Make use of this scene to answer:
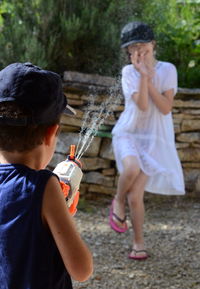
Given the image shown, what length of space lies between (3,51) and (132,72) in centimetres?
153

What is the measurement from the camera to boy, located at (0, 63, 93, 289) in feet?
4.54

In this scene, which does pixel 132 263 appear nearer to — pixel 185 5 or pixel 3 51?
pixel 3 51

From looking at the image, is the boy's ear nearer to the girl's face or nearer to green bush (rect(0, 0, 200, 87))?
the girl's face

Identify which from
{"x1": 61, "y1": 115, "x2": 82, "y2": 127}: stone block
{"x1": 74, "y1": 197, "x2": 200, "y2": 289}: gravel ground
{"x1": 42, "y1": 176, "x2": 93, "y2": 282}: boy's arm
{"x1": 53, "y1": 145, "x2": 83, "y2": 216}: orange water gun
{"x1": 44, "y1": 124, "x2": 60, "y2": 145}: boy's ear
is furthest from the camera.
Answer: {"x1": 61, "y1": 115, "x2": 82, "y2": 127}: stone block

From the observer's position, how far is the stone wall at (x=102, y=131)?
4.63 metres

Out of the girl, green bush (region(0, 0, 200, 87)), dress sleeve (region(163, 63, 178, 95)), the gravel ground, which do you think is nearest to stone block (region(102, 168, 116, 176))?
the gravel ground

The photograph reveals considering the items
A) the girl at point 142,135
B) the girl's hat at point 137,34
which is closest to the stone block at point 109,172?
the girl at point 142,135

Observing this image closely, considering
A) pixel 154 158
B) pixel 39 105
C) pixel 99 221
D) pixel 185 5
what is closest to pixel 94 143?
pixel 99 221

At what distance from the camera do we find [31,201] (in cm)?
138

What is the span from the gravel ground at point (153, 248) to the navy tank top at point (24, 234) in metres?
1.73

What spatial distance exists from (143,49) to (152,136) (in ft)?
1.89

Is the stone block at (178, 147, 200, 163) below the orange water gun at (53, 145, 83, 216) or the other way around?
below

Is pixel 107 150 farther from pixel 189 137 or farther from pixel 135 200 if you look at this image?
pixel 135 200

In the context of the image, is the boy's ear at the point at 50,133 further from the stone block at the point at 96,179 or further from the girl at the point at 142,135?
the stone block at the point at 96,179
